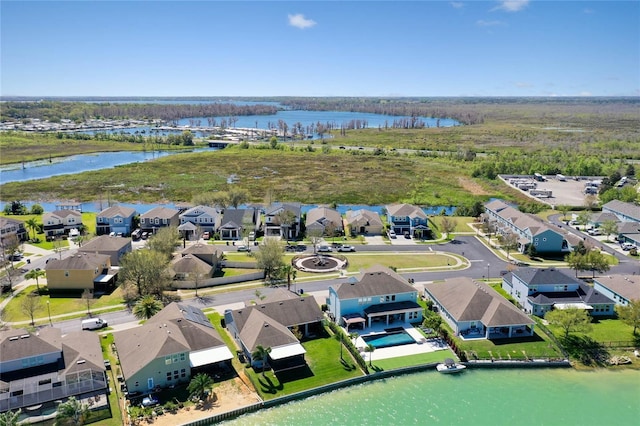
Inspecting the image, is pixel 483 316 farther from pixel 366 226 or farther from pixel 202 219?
pixel 202 219

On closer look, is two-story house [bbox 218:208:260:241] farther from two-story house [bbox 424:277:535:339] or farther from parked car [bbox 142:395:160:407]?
parked car [bbox 142:395:160:407]

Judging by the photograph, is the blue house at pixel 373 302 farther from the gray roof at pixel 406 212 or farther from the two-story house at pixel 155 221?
the two-story house at pixel 155 221

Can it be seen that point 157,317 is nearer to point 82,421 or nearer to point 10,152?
point 82,421

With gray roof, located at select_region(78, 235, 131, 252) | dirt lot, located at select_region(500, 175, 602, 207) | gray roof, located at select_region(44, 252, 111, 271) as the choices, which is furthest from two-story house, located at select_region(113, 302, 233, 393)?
dirt lot, located at select_region(500, 175, 602, 207)

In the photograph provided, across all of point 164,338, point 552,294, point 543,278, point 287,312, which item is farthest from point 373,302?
point 164,338

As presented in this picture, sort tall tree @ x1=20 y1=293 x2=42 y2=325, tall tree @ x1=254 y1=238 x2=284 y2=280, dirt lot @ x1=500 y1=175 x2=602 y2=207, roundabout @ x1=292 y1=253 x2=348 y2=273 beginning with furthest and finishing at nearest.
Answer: dirt lot @ x1=500 y1=175 x2=602 y2=207 < roundabout @ x1=292 y1=253 x2=348 y2=273 < tall tree @ x1=254 y1=238 x2=284 y2=280 < tall tree @ x1=20 y1=293 x2=42 y2=325

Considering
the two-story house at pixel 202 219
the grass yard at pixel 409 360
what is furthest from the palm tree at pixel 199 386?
the two-story house at pixel 202 219
